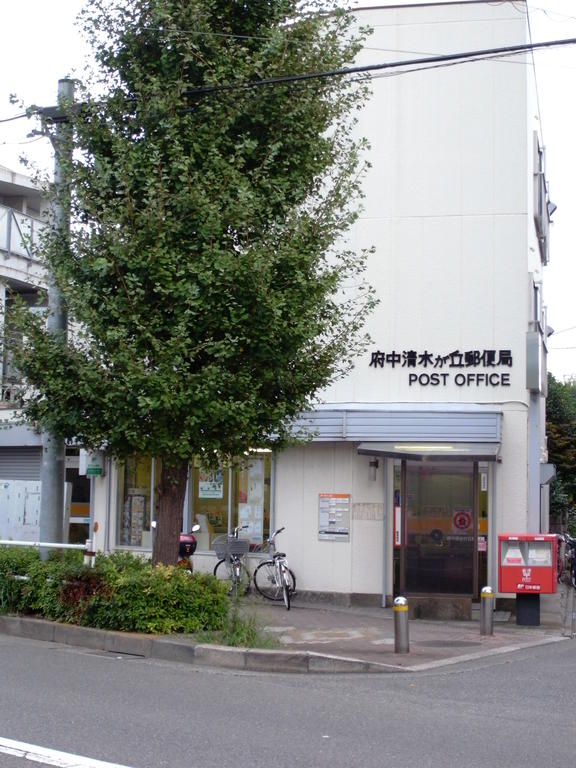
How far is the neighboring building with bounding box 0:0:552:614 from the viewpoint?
16.8m

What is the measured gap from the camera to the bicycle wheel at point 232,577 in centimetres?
1203

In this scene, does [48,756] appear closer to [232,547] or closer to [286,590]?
[232,547]

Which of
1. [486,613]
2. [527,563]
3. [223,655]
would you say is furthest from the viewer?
[527,563]

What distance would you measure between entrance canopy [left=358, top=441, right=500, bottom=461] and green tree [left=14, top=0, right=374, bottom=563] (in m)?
4.10

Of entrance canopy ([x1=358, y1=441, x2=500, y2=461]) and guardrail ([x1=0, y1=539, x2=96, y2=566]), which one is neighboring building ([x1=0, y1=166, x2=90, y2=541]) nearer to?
entrance canopy ([x1=358, y1=441, x2=500, y2=461])

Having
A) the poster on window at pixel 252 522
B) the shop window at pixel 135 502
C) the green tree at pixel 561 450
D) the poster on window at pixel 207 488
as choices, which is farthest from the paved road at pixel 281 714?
the green tree at pixel 561 450

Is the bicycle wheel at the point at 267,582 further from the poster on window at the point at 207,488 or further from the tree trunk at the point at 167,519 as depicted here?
the tree trunk at the point at 167,519

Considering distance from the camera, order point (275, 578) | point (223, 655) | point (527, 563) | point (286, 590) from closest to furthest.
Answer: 1. point (223, 655)
2. point (527, 563)
3. point (286, 590)
4. point (275, 578)

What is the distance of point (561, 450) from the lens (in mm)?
31078

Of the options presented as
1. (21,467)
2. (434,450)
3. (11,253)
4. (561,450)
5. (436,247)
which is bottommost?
(21,467)

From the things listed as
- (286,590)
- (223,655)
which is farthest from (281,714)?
(286,590)

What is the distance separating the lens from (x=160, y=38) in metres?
11.6

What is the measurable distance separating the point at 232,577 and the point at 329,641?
10.7ft

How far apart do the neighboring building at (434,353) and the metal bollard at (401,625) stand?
4.89 meters
